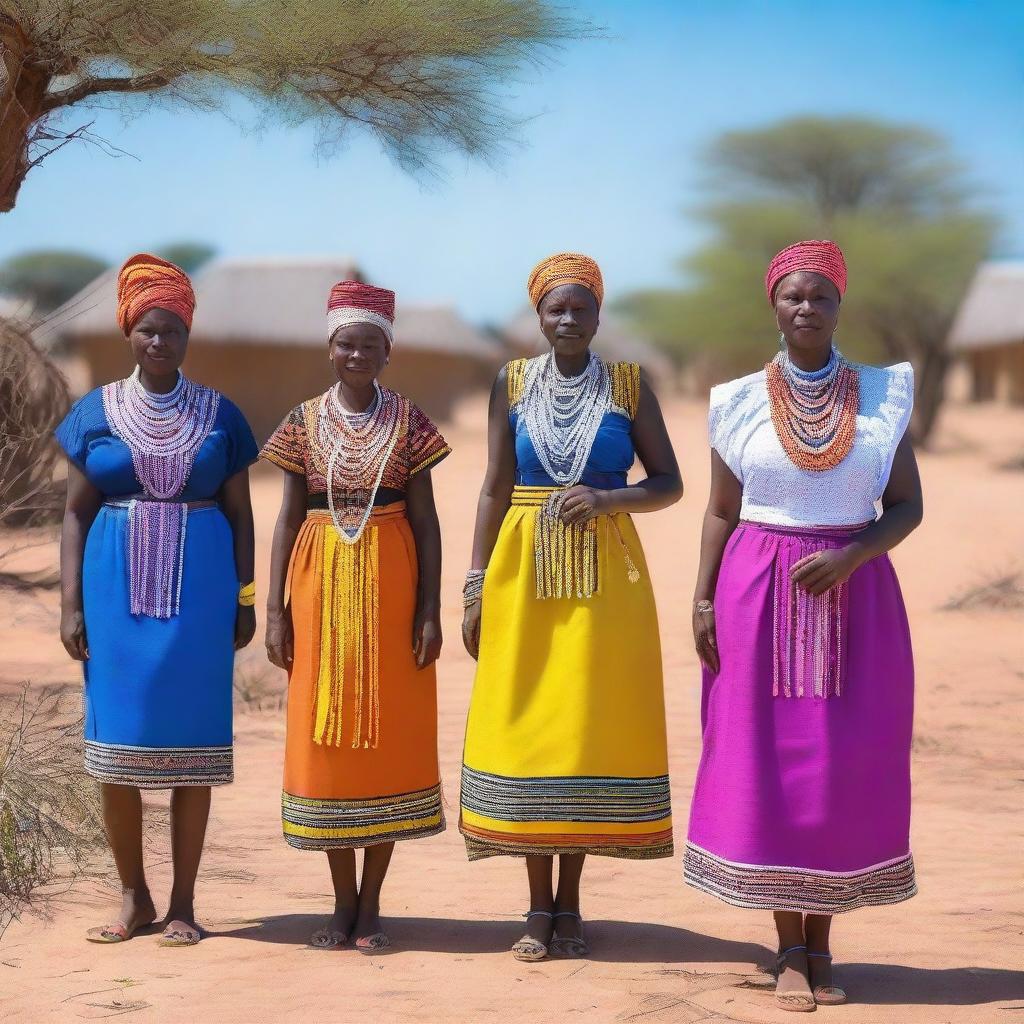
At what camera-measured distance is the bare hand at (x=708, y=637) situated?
444 cm

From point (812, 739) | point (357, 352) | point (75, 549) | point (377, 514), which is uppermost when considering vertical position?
point (357, 352)

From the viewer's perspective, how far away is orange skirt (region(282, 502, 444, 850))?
15.6 feet

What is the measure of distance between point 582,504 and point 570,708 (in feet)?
2.05

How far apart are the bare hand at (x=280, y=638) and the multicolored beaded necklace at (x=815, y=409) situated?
5.44ft

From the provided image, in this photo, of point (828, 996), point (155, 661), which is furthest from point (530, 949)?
point (155, 661)

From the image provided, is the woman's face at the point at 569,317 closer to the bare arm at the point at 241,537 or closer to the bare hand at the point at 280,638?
the bare arm at the point at 241,537

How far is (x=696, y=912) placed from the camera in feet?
17.9

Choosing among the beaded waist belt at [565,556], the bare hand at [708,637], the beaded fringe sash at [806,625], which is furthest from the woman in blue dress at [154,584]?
the beaded fringe sash at [806,625]

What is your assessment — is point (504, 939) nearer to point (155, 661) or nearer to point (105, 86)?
point (155, 661)

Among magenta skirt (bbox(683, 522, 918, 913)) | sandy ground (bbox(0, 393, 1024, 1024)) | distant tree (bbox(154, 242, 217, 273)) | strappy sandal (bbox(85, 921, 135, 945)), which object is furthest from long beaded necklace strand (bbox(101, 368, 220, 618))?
distant tree (bbox(154, 242, 217, 273))

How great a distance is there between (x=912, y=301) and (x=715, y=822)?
27989 mm

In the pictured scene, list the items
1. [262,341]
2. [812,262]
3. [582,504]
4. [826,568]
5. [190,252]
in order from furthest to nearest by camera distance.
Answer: [190,252] → [262,341] → [582,504] → [812,262] → [826,568]

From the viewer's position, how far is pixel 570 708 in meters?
4.64

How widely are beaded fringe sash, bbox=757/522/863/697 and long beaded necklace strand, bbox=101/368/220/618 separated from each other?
1.88 m
